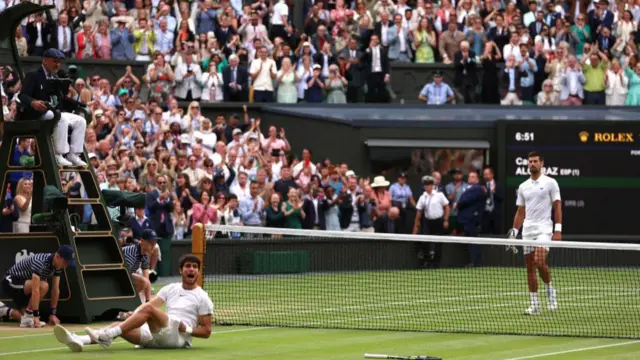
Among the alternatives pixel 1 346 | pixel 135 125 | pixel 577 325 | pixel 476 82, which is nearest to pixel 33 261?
pixel 1 346

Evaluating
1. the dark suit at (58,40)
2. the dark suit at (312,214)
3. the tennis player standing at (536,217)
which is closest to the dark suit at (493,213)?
the dark suit at (312,214)

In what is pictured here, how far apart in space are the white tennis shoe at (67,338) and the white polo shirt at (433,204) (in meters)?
16.5

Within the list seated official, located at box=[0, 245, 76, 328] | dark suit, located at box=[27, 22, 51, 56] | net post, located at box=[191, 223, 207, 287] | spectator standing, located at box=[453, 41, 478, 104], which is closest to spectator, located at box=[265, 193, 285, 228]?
dark suit, located at box=[27, 22, 51, 56]

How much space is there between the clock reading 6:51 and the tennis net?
3.13 metres

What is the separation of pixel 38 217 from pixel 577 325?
6.98 metres

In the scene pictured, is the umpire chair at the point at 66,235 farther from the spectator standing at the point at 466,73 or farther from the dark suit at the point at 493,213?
the spectator standing at the point at 466,73

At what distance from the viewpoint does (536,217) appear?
21234mm

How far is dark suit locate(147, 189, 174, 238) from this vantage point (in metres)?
27.7

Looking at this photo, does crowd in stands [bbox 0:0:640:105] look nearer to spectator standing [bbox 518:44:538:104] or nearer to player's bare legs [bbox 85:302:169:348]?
spectator standing [bbox 518:44:538:104]

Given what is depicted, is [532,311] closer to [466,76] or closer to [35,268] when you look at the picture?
[35,268]

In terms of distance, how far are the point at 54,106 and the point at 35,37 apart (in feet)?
40.5

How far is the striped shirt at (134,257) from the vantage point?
20578 mm

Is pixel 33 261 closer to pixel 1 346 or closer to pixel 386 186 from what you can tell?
pixel 1 346

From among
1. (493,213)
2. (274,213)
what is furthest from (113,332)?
(493,213)
